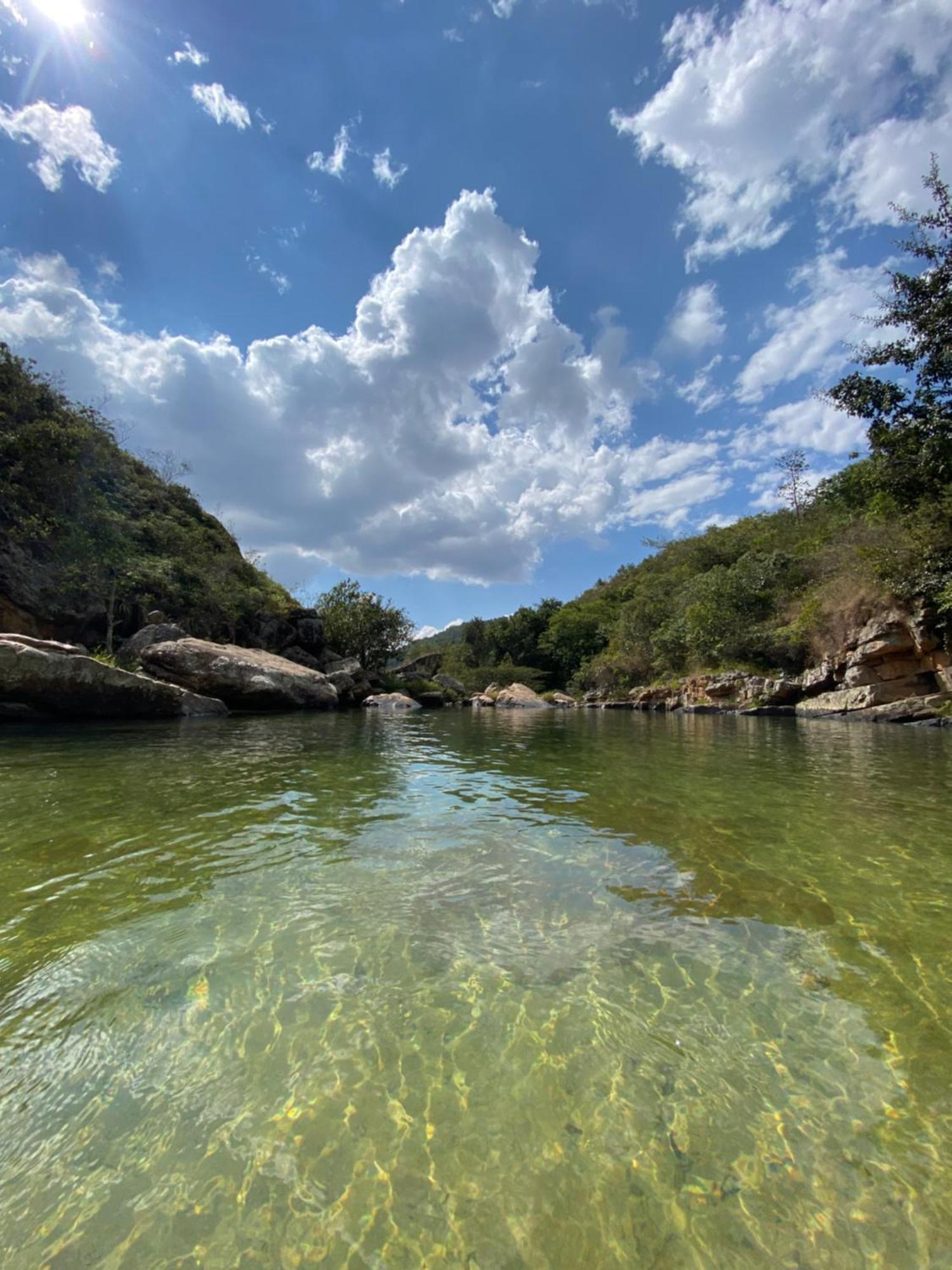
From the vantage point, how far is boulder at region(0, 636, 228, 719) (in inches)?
543

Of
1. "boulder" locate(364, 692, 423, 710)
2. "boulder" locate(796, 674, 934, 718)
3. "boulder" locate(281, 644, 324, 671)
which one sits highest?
"boulder" locate(281, 644, 324, 671)

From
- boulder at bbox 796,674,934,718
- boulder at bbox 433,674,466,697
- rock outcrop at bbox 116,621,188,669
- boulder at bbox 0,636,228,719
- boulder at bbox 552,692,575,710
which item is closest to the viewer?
boulder at bbox 0,636,228,719

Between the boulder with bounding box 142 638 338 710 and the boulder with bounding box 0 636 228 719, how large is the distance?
8.42 ft

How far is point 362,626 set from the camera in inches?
1654

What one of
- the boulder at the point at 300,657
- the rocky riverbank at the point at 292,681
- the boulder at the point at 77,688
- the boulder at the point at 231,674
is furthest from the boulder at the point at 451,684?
the boulder at the point at 77,688

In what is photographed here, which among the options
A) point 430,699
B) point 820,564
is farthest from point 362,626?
point 820,564

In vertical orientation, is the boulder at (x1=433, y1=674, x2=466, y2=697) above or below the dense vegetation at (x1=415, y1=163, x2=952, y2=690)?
below

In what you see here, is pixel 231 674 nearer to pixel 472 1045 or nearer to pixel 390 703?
pixel 390 703

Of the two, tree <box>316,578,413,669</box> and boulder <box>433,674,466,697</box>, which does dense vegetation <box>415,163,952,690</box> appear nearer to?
boulder <box>433,674,466,697</box>

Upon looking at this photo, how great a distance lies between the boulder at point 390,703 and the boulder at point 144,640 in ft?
38.9

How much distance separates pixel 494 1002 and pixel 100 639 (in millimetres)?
25102

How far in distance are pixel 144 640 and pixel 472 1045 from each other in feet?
75.5

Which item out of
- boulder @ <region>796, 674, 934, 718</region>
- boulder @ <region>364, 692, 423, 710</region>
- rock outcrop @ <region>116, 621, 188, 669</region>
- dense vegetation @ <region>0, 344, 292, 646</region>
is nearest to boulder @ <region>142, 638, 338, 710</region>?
rock outcrop @ <region>116, 621, 188, 669</region>

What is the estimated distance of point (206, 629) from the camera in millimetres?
28516
